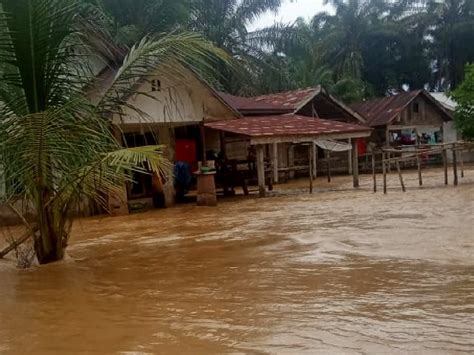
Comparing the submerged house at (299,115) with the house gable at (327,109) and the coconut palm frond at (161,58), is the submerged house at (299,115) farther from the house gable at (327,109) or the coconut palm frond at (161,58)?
the coconut palm frond at (161,58)

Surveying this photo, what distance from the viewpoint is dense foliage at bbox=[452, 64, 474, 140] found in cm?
1989

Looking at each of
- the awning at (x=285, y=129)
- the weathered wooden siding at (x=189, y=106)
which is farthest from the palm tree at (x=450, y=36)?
the weathered wooden siding at (x=189, y=106)

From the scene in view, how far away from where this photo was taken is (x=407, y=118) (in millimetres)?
31312

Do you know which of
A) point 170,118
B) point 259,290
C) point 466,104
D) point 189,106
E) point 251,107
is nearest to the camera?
point 259,290

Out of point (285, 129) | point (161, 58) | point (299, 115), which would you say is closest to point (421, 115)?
point (299, 115)

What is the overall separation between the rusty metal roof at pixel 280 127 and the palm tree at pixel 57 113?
8922mm

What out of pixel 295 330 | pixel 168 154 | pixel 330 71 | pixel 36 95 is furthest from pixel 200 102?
pixel 330 71

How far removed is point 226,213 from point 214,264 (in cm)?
685

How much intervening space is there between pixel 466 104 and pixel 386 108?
1132 centimetres

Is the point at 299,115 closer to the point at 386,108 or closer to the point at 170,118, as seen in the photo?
the point at 386,108

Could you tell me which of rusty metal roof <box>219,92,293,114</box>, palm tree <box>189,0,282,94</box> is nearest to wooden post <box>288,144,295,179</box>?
rusty metal roof <box>219,92,293,114</box>

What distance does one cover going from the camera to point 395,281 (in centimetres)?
657

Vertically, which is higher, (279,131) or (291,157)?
(279,131)

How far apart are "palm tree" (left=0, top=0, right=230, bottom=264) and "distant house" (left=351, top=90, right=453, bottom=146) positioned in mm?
23352
